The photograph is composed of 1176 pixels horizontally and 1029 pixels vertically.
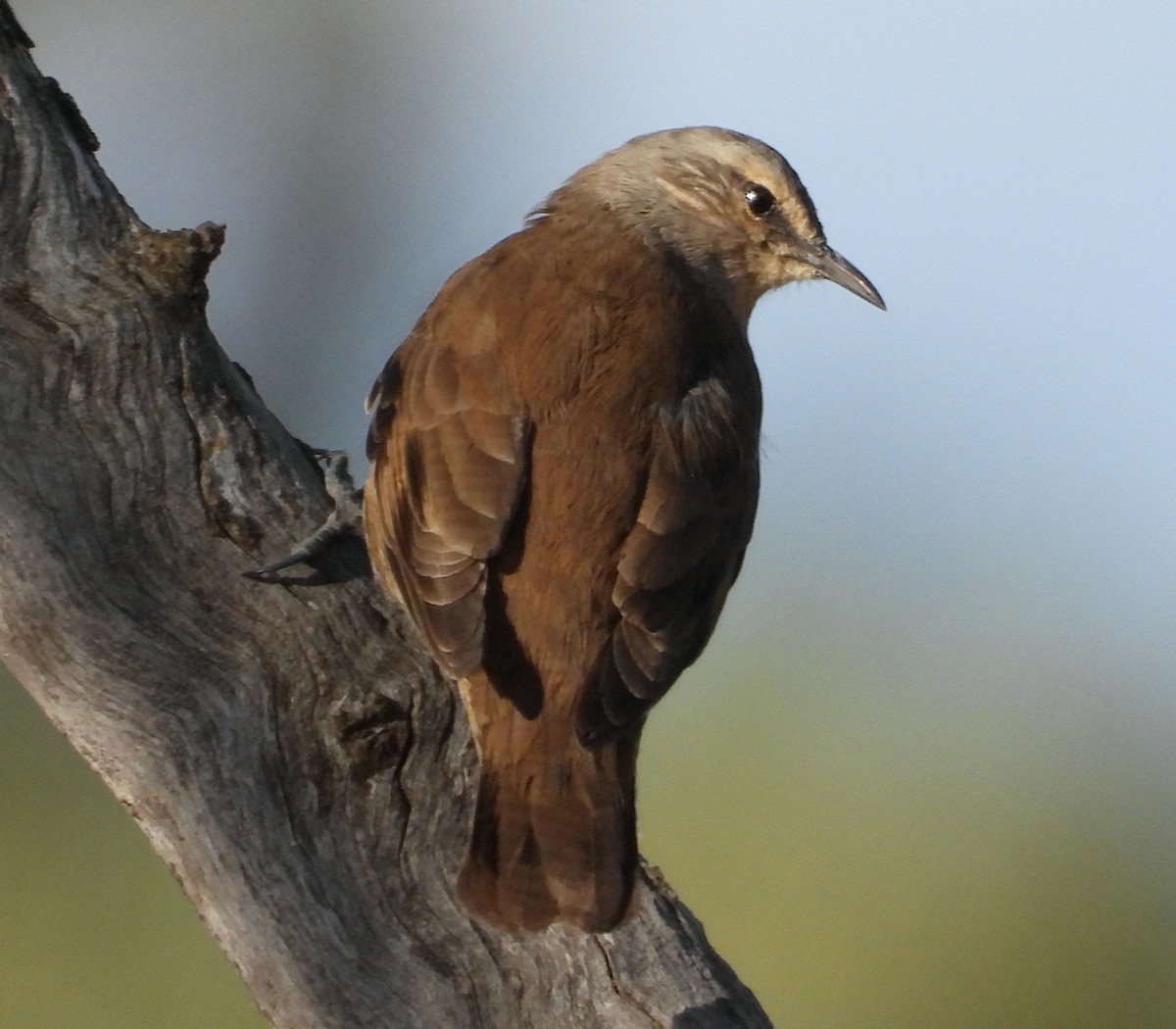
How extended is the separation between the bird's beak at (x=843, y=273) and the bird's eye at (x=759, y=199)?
0.56 feet

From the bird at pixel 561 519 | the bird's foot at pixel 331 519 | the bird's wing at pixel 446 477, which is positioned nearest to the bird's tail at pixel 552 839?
the bird at pixel 561 519

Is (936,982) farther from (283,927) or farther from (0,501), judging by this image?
(0,501)

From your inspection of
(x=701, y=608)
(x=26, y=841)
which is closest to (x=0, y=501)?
(x=701, y=608)

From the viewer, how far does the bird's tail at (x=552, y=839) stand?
11.3ft

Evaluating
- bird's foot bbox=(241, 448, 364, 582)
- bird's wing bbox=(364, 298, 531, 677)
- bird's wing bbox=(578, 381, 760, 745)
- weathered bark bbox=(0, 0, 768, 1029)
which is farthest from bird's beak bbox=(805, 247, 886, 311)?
weathered bark bbox=(0, 0, 768, 1029)

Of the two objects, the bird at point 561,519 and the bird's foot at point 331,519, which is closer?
the bird at point 561,519

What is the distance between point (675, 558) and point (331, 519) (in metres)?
0.73

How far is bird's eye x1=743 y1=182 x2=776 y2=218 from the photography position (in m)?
5.07

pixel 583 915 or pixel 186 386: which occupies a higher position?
pixel 186 386

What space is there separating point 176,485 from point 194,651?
0.42m

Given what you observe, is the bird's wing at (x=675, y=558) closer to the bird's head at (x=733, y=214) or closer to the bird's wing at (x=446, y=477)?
the bird's wing at (x=446, y=477)

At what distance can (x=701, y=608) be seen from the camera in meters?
3.90

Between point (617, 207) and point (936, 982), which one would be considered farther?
point (936, 982)

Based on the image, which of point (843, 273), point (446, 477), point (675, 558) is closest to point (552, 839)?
point (675, 558)
